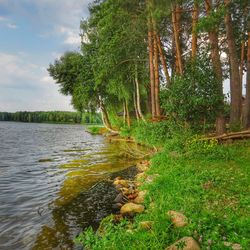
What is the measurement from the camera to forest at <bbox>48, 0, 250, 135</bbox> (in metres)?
14.9

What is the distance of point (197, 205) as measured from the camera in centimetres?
719

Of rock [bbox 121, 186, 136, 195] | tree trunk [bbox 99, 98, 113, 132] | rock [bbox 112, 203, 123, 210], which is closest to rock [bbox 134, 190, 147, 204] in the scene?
rock [bbox 112, 203, 123, 210]

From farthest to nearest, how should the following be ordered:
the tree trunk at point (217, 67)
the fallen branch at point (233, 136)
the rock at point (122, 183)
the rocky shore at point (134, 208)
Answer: the tree trunk at point (217, 67) → the fallen branch at point (233, 136) → the rock at point (122, 183) → the rocky shore at point (134, 208)

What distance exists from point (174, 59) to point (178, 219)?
20.4 metres

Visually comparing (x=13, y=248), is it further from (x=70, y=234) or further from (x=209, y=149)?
(x=209, y=149)

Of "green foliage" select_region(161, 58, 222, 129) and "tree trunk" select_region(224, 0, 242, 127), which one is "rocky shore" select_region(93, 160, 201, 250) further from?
"tree trunk" select_region(224, 0, 242, 127)

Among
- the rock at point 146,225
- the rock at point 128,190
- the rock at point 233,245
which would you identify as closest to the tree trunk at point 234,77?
the rock at point 128,190

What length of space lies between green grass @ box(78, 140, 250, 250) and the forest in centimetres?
328

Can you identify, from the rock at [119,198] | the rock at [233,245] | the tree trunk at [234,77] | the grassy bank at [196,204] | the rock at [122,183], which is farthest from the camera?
the tree trunk at [234,77]

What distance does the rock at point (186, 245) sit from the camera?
5.16 metres

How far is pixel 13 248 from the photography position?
670 cm

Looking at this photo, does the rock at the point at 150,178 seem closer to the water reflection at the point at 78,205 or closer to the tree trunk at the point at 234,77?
the water reflection at the point at 78,205

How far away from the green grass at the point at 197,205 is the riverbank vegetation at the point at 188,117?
2 centimetres

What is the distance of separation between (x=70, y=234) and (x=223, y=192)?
14.7 ft
